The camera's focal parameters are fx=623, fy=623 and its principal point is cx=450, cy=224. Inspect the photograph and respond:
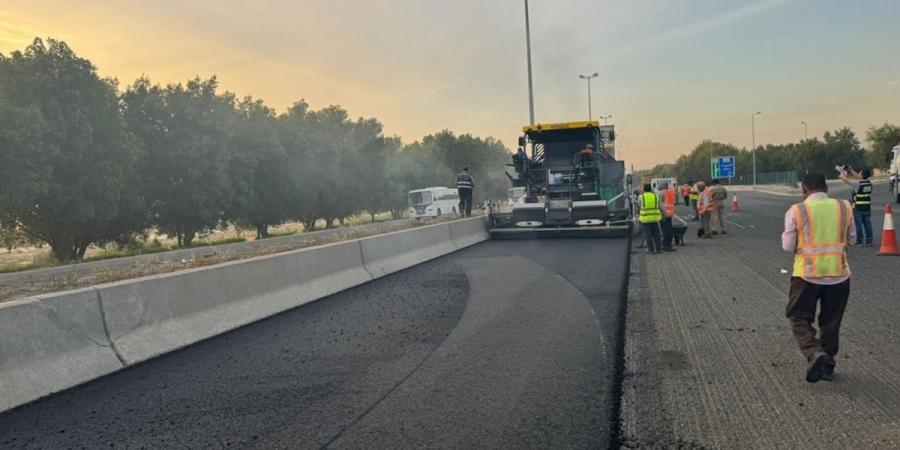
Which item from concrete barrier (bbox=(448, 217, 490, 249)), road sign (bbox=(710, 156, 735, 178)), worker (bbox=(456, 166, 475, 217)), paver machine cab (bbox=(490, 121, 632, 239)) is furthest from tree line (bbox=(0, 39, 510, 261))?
road sign (bbox=(710, 156, 735, 178))

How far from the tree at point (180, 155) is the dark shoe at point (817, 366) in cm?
2614

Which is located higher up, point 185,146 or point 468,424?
point 185,146

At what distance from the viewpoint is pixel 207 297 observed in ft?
22.3

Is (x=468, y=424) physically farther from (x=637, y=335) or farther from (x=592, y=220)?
(x=592, y=220)

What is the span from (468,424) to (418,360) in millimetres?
1571

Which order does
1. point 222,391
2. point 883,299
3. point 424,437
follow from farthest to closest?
point 883,299, point 222,391, point 424,437

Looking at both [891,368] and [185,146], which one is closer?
[891,368]

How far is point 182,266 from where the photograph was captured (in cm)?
941

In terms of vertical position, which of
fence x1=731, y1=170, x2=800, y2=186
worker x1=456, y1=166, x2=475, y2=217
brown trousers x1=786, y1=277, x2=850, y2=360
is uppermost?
worker x1=456, y1=166, x2=475, y2=217

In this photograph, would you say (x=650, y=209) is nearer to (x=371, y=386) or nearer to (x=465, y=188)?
(x=465, y=188)

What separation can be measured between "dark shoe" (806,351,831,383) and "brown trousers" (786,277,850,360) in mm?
174

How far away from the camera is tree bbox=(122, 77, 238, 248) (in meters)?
27.0

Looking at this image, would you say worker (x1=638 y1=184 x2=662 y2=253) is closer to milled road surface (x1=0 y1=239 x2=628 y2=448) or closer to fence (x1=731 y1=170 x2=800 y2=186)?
milled road surface (x1=0 y1=239 x2=628 y2=448)

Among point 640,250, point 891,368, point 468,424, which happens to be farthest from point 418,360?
point 640,250
